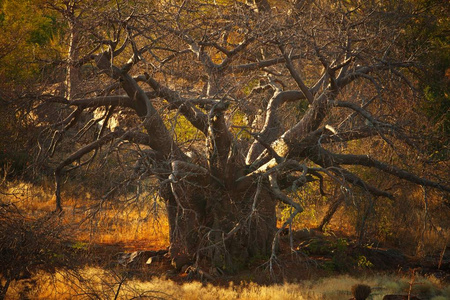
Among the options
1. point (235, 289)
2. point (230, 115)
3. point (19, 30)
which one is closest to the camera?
point (235, 289)

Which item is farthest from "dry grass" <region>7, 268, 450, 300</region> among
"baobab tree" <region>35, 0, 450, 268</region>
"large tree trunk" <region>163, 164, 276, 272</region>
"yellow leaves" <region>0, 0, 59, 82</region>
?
"yellow leaves" <region>0, 0, 59, 82</region>

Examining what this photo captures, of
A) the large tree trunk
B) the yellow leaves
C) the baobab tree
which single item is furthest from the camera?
the yellow leaves

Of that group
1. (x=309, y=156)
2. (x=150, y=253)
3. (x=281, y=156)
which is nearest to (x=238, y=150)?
(x=281, y=156)

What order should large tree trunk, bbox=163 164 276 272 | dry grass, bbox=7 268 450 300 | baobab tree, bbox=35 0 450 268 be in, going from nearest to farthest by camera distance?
1. dry grass, bbox=7 268 450 300
2. baobab tree, bbox=35 0 450 268
3. large tree trunk, bbox=163 164 276 272

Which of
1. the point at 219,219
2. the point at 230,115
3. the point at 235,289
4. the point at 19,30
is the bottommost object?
the point at 235,289

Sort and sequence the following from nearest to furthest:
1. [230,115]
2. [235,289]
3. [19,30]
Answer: [235,289] → [230,115] → [19,30]

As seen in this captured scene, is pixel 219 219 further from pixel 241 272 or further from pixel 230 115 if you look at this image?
pixel 230 115

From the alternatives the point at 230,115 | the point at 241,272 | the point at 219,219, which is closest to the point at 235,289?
the point at 241,272

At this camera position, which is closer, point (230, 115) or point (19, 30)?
point (230, 115)

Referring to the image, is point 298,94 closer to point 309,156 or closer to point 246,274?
point 309,156

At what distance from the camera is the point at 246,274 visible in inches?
501

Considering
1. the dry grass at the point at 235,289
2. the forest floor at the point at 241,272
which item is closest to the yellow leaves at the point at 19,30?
the forest floor at the point at 241,272

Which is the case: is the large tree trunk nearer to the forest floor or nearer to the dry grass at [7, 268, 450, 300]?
the forest floor

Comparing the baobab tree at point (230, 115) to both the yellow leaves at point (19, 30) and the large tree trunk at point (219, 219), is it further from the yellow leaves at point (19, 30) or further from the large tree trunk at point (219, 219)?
the yellow leaves at point (19, 30)
